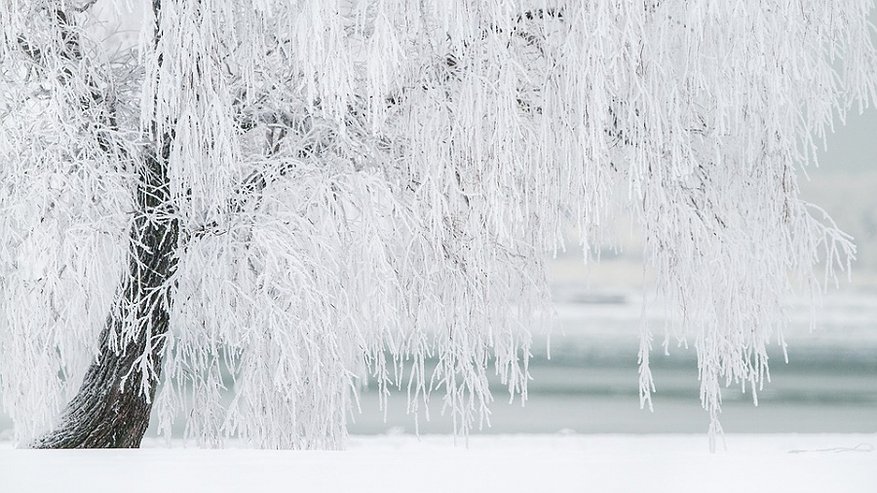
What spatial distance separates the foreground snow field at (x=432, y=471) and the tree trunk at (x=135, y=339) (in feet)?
3.73

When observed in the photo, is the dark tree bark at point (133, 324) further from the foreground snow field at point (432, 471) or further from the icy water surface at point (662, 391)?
the icy water surface at point (662, 391)

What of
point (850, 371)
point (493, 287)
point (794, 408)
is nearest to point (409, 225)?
point (493, 287)

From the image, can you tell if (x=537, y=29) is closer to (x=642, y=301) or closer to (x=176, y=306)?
(x=642, y=301)

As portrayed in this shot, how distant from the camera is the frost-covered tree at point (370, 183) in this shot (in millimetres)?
3094

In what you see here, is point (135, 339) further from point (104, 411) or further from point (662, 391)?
point (662, 391)

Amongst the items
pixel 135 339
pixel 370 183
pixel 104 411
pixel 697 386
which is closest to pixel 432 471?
pixel 370 183

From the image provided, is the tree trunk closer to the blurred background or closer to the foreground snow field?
the foreground snow field

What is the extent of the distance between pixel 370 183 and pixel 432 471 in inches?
58.0

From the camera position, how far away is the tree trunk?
332cm

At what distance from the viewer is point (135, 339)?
325cm

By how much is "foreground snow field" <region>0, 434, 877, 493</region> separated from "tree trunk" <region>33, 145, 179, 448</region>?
3.73 feet

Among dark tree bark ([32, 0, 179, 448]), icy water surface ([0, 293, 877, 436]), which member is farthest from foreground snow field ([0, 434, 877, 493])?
icy water surface ([0, 293, 877, 436])

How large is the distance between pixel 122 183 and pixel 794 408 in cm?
1874

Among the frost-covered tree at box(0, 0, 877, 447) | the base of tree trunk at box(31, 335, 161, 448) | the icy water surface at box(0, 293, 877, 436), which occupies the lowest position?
the icy water surface at box(0, 293, 877, 436)
